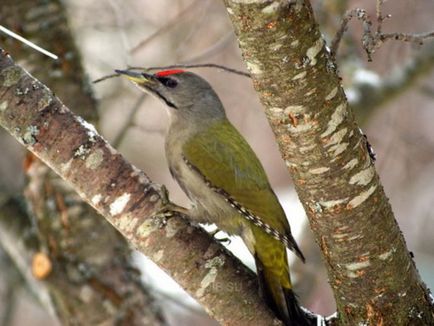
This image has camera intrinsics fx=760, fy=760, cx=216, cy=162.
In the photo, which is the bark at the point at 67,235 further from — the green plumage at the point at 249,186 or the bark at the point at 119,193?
the bark at the point at 119,193

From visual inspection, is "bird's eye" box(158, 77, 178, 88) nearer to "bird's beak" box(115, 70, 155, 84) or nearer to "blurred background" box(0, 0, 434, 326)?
"bird's beak" box(115, 70, 155, 84)

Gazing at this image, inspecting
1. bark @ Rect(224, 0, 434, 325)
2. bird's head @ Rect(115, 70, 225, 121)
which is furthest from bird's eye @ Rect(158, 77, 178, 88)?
bark @ Rect(224, 0, 434, 325)

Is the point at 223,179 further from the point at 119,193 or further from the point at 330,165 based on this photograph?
the point at 330,165

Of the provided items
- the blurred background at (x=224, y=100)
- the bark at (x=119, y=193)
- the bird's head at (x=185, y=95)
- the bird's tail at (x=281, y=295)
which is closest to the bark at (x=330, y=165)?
the bird's tail at (x=281, y=295)

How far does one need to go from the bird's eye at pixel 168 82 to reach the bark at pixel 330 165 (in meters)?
1.98

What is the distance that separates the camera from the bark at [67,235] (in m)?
4.60

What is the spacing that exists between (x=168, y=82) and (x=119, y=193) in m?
1.58

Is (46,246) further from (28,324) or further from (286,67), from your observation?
(28,324)

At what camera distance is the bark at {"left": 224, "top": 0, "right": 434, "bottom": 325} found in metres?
2.33

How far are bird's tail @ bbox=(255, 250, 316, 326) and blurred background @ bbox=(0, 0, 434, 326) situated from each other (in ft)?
4.90

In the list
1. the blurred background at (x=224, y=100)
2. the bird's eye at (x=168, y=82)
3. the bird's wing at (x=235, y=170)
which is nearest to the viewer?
the bird's wing at (x=235, y=170)

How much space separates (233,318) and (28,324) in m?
7.46

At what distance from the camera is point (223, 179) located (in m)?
3.98

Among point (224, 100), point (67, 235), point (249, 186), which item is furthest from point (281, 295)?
point (224, 100)
